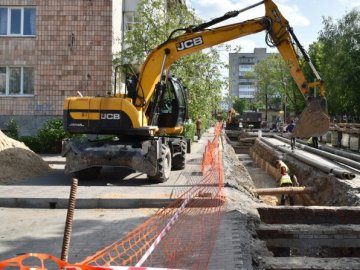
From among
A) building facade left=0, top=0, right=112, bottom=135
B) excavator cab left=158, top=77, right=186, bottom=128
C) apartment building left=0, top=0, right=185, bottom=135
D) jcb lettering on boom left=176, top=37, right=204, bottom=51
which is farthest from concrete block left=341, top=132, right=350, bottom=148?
jcb lettering on boom left=176, top=37, right=204, bottom=51

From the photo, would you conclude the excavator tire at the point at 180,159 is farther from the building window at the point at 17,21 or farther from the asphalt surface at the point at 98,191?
the building window at the point at 17,21

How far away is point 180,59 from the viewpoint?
813 inches

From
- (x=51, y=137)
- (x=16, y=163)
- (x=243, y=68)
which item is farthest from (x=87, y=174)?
(x=243, y=68)

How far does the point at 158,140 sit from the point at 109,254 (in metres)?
5.93

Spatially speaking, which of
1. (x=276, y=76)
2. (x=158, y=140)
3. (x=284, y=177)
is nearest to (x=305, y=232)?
(x=158, y=140)

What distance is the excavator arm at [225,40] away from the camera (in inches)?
466

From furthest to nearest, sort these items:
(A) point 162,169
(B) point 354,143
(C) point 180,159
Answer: (B) point 354,143 → (C) point 180,159 → (A) point 162,169

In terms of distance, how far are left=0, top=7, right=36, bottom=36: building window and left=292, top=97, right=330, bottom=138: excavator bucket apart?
43.4 ft

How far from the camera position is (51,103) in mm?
20453

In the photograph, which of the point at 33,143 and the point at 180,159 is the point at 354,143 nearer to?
the point at 180,159

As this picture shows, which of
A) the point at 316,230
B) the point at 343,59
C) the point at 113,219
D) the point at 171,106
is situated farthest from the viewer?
the point at 343,59

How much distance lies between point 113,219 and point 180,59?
44.2ft

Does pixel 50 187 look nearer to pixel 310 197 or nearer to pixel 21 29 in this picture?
pixel 310 197

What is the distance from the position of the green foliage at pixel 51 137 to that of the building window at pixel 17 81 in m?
2.72
